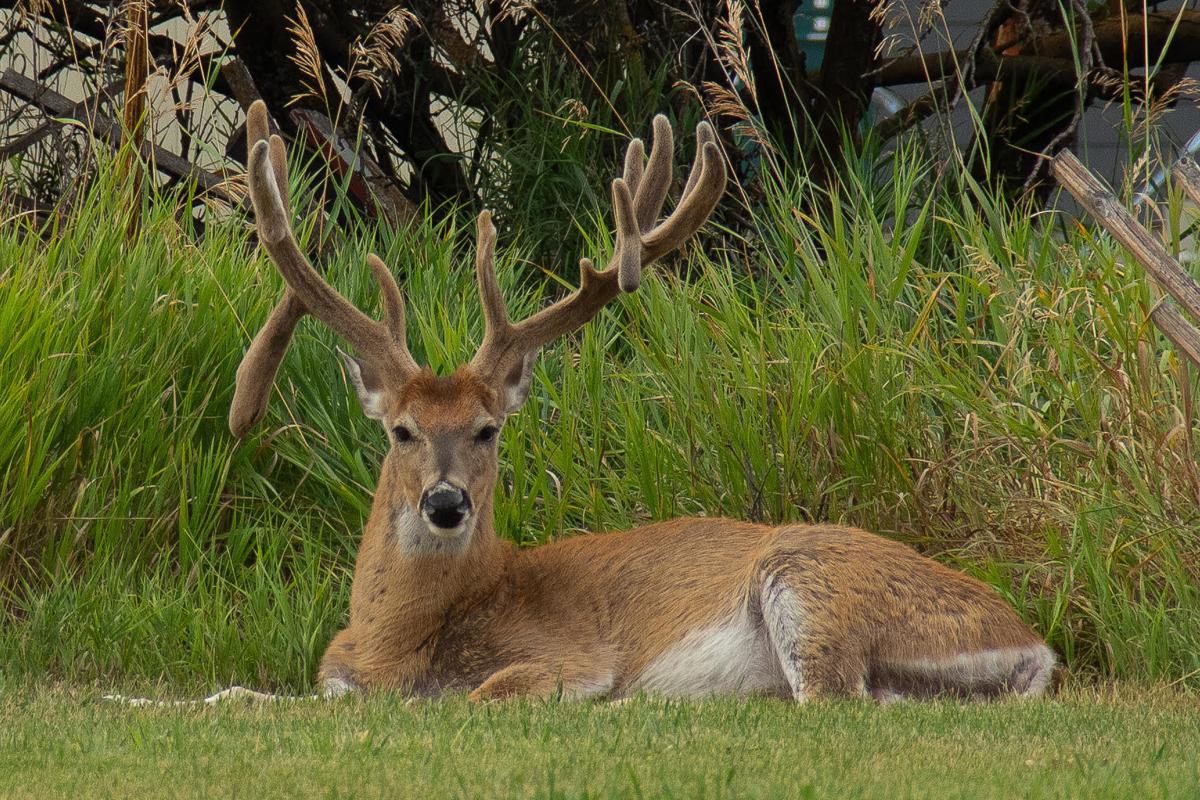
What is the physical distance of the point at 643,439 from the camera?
6586mm

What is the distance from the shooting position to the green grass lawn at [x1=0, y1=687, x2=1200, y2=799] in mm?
3695

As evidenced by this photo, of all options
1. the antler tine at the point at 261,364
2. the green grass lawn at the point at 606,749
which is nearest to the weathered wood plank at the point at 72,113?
the antler tine at the point at 261,364

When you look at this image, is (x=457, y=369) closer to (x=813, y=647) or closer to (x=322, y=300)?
(x=322, y=300)

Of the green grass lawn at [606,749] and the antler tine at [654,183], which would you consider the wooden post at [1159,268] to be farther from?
the antler tine at [654,183]

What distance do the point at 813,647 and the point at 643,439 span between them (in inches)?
→ 60.6

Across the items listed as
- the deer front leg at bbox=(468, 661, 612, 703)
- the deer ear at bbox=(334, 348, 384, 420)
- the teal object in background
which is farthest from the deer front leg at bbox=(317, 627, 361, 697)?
the teal object in background

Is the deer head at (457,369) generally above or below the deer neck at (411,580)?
above

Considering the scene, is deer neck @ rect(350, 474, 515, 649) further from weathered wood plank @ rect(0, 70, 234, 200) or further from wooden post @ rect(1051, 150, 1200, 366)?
weathered wood plank @ rect(0, 70, 234, 200)

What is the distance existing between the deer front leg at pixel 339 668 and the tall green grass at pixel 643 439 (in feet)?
1.28

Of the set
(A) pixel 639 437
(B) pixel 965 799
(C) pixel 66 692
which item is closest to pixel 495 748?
(B) pixel 965 799

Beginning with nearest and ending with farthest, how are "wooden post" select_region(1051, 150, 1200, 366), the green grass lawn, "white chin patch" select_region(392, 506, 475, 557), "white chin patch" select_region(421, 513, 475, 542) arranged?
the green grass lawn, "wooden post" select_region(1051, 150, 1200, 366), "white chin patch" select_region(421, 513, 475, 542), "white chin patch" select_region(392, 506, 475, 557)

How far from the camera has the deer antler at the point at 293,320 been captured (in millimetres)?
5691

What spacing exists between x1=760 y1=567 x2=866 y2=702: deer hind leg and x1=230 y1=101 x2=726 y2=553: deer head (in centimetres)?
101

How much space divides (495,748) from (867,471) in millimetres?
2725
